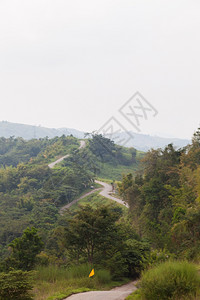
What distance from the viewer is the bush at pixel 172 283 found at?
5.68 m

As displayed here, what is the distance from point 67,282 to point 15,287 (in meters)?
3.64

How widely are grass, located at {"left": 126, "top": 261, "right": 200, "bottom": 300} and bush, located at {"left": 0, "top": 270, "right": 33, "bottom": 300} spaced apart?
254cm

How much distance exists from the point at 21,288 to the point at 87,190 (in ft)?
128

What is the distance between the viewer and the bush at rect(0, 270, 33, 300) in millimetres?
6156

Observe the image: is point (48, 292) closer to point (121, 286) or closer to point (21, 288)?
point (21, 288)

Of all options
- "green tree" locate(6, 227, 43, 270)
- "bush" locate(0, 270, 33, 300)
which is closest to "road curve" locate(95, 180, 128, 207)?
"green tree" locate(6, 227, 43, 270)

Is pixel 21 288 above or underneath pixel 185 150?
underneath

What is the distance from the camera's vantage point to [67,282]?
371 inches

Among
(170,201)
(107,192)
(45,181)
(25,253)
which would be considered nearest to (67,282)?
(25,253)

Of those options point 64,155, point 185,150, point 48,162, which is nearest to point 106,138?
point 64,155

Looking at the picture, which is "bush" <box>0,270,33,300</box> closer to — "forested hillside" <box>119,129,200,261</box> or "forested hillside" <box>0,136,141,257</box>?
"forested hillside" <box>119,129,200,261</box>

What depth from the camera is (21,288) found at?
6309mm

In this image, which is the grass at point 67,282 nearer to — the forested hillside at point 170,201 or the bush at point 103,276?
the bush at point 103,276

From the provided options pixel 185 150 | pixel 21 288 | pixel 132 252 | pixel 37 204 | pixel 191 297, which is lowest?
pixel 37 204
